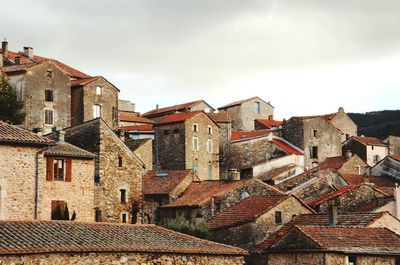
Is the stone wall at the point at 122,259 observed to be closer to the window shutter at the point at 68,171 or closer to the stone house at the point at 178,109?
the window shutter at the point at 68,171

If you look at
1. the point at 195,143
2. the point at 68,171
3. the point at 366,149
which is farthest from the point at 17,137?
the point at 366,149

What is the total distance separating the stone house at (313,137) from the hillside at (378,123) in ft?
176

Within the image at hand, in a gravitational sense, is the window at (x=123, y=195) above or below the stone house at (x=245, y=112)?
below

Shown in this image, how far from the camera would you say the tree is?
66125 mm

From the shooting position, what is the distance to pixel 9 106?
2640 inches

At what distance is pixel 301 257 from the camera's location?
3953 cm

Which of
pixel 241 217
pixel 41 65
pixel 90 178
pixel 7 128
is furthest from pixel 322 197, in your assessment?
pixel 41 65

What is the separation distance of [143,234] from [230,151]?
53.3 m

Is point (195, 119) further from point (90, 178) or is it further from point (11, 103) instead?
point (90, 178)

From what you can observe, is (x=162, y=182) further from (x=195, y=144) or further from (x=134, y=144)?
(x=195, y=144)

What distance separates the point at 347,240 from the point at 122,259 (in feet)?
48.4

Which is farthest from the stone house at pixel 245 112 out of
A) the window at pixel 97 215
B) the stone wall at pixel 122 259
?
the stone wall at pixel 122 259

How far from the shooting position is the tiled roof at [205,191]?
5850 centimetres

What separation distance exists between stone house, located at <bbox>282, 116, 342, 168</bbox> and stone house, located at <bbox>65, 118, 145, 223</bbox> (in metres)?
29.8
